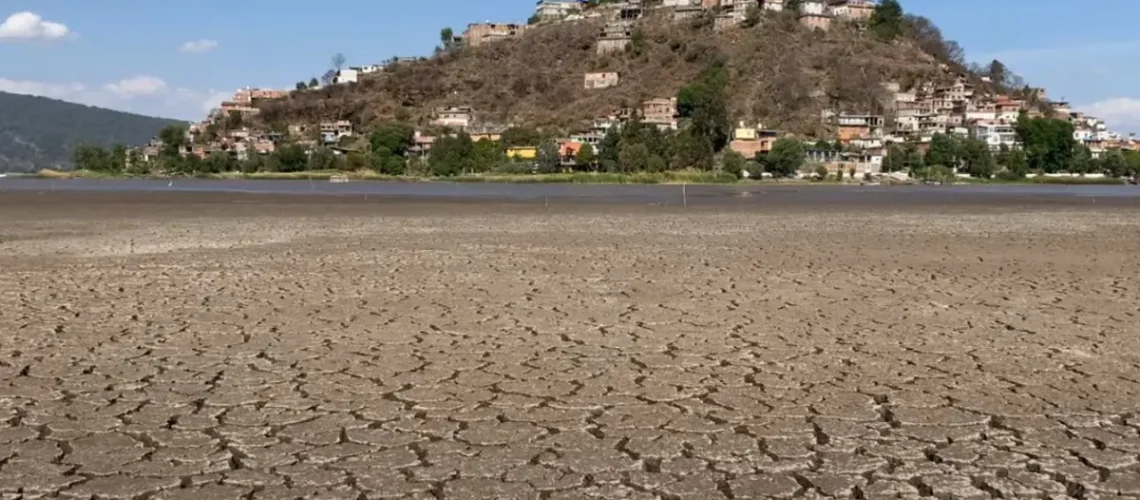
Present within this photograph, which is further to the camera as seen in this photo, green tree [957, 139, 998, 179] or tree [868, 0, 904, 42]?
tree [868, 0, 904, 42]

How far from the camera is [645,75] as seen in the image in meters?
166

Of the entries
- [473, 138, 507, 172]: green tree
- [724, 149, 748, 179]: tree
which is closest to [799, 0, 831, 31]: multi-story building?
[473, 138, 507, 172]: green tree

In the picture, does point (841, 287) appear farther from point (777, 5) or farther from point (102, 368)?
point (777, 5)

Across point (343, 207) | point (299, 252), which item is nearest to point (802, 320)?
point (299, 252)

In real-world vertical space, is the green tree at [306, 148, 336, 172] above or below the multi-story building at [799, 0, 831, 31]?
below

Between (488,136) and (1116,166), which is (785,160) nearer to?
(1116,166)

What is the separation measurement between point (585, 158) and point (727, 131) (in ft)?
85.9

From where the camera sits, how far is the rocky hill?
14875cm

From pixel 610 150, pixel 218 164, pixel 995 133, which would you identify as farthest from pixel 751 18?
pixel 218 164

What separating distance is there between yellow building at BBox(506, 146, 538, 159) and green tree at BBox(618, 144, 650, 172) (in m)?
15.8

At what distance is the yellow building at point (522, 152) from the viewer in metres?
118

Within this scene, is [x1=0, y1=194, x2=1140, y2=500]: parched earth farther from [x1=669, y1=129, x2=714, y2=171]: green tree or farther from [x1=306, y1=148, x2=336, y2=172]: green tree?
[x1=306, y1=148, x2=336, y2=172]: green tree

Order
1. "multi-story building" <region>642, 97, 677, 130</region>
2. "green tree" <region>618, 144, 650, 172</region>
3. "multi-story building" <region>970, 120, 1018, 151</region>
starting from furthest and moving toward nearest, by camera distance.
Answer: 1. "multi-story building" <region>642, 97, 677, 130</region>
2. "multi-story building" <region>970, 120, 1018, 151</region>
3. "green tree" <region>618, 144, 650, 172</region>

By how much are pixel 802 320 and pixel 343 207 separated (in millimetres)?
25884
